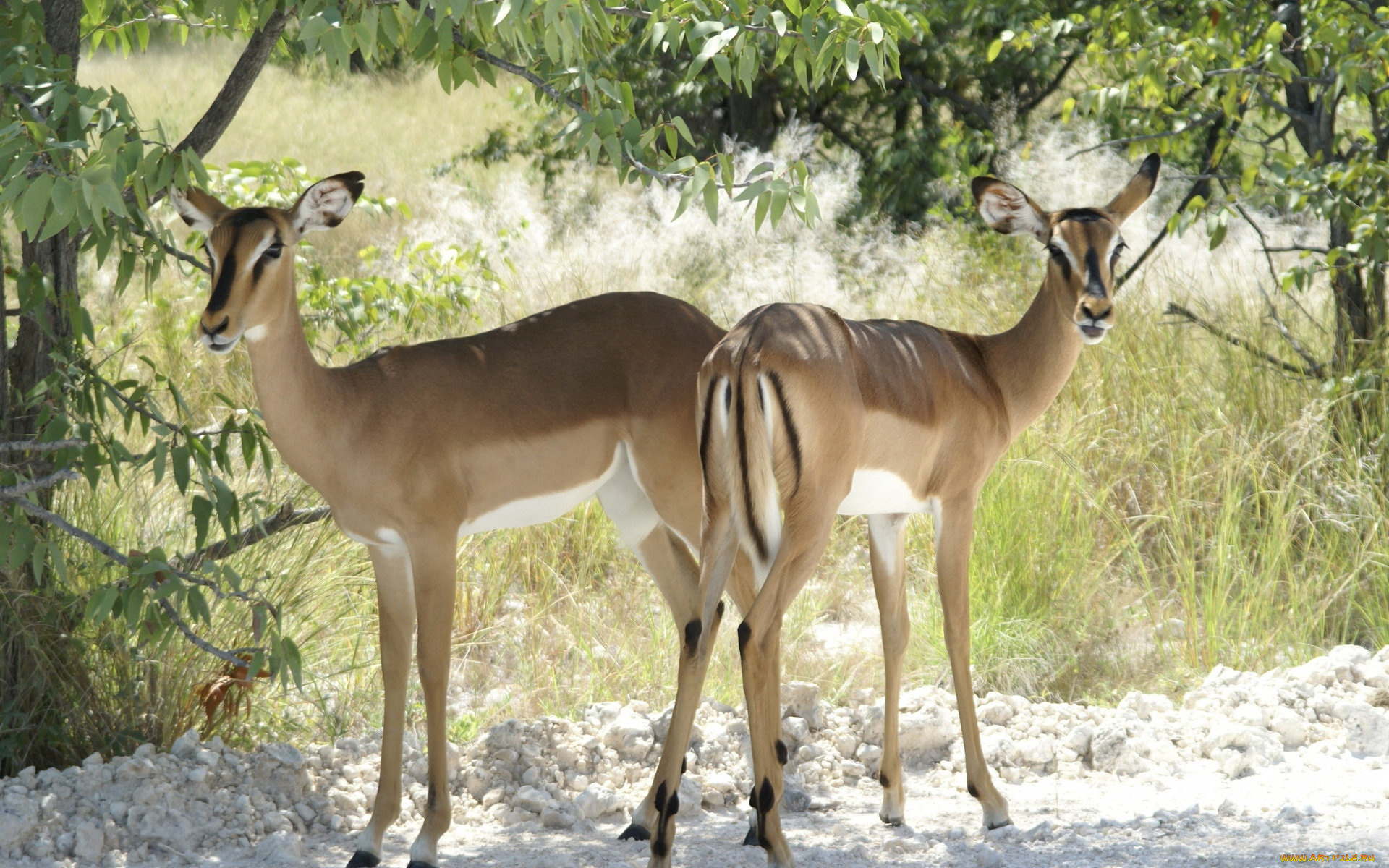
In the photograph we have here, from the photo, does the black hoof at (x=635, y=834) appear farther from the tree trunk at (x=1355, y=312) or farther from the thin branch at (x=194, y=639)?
the tree trunk at (x=1355, y=312)

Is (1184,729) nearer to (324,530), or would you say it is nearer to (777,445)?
(777,445)

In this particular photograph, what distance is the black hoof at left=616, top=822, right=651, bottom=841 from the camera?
169 inches

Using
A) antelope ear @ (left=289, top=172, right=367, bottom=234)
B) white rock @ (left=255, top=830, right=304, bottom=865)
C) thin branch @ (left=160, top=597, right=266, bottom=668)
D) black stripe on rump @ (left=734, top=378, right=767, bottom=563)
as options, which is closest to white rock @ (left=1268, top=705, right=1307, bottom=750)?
black stripe on rump @ (left=734, top=378, right=767, bottom=563)

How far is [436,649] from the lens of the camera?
4.11 meters

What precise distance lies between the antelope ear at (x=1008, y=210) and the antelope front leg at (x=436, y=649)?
206 cm

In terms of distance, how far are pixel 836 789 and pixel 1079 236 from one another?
2.06 metres

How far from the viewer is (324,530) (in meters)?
5.45

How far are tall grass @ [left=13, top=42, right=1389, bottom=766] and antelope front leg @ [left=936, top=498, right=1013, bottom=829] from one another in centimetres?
132

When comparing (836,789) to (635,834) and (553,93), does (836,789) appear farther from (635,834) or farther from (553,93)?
(553,93)

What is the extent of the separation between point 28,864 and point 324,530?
185 centimetres

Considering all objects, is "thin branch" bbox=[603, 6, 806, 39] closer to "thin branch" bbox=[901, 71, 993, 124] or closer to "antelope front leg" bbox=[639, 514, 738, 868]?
"antelope front leg" bbox=[639, 514, 738, 868]

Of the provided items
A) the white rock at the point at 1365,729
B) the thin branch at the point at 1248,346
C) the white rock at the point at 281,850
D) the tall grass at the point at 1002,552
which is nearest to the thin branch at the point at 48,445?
the tall grass at the point at 1002,552

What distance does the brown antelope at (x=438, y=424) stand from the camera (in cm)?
396

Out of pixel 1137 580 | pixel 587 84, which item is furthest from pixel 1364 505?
pixel 587 84
